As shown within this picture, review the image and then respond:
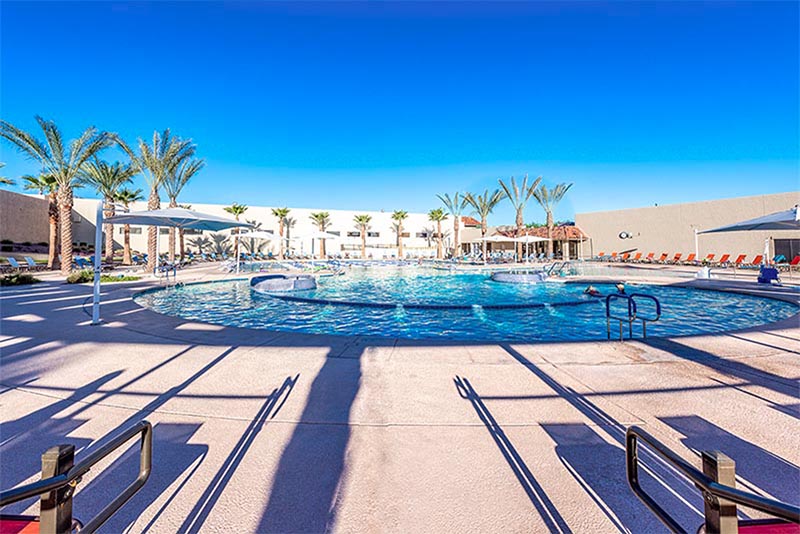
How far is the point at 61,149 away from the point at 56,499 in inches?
852

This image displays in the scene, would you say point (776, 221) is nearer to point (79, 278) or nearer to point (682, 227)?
point (682, 227)

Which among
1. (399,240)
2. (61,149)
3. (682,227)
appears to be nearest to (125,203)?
(61,149)

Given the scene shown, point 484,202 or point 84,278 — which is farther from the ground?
point 484,202

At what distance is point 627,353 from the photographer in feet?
15.7

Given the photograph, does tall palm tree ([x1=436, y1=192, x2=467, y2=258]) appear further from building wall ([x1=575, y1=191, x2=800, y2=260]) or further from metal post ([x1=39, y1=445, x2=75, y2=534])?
metal post ([x1=39, y1=445, x2=75, y2=534])

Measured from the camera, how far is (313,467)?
2324 mm

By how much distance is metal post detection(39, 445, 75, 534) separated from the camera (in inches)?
45.4

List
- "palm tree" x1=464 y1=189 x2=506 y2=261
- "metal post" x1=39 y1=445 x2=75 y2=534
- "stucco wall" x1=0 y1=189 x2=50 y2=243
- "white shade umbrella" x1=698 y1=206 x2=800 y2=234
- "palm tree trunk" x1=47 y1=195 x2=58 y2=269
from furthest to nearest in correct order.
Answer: "palm tree" x1=464 y1=189 x2=506 y2=261
"stucco wall" x1=0 y1=189 x2=50 y2=243
"palm tree trunk" x1=47 y1=195 x2=58 y2=269
"white shade umbrella" x1=698 y1=206 x2=800 y2=234
"metal post" x1=39 y1=445 x2=75 y2=534

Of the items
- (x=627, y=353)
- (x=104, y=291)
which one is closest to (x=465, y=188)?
(x=104, y=291)

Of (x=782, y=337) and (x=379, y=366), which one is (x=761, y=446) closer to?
(x=379, y=366)

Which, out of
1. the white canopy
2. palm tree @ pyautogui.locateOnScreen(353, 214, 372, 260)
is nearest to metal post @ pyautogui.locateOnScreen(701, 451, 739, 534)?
the white canopy

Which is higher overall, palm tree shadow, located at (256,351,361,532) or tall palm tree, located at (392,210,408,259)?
tall palm tree, located at (392,210,408,259)

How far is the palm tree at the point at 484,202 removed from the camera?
35.3m

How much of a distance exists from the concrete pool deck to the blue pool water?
2228mm
